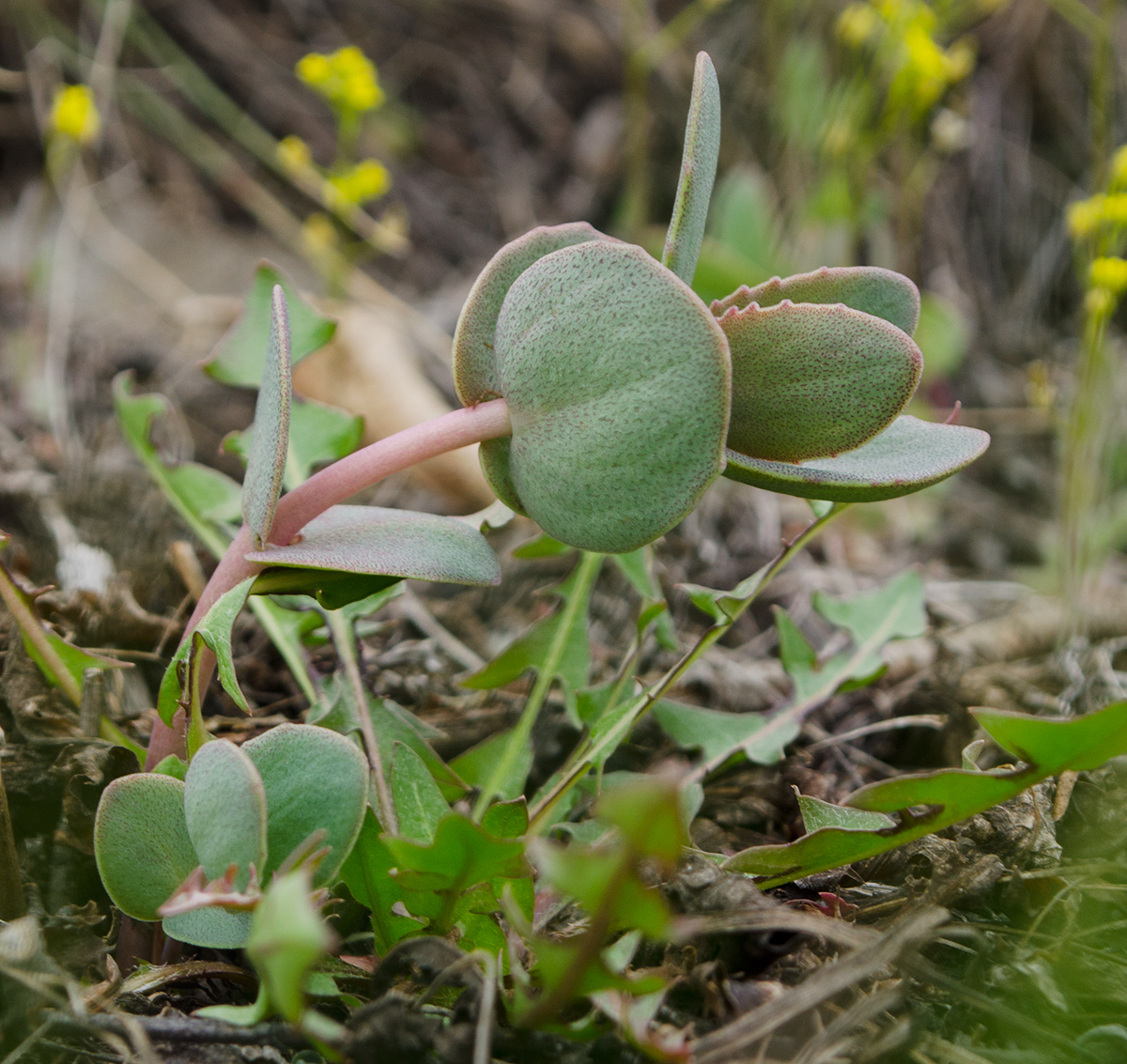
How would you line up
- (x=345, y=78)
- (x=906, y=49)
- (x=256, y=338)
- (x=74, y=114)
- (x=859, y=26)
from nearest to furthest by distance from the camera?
(x=256, y=338) → (x=74, y=114) → (x=345, y=78) → (x=906, y=49) → (x=859, y=26)

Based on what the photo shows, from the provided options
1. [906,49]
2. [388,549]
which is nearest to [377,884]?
[388,549]

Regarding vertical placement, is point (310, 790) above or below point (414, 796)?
above

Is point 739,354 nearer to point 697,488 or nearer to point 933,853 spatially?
point 697,488

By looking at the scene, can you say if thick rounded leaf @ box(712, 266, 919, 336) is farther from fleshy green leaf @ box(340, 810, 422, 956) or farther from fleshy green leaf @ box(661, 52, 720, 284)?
fleshy green leaf @ box(340, 810, 422, 956)

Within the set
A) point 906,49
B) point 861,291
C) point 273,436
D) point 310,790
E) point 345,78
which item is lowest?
point 310,790

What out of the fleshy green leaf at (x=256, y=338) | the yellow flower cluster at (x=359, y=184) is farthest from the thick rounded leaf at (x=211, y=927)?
the yellow flower cluster at (x=359, y=184)

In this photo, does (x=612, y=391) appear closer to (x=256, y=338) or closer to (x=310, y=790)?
(x=310, y=790)

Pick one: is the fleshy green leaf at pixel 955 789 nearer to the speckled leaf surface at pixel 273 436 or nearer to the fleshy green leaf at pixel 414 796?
the fleshy green leaf at pixel 414 796

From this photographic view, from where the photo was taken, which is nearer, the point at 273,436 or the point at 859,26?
the point at 273,436
